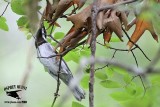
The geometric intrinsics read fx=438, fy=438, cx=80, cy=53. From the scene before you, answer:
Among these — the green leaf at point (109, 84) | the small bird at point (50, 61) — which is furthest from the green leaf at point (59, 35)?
the green leaf at point (109, 84)

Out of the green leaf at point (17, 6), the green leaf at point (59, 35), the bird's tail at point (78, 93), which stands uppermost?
the green leaf at point (17, 6)

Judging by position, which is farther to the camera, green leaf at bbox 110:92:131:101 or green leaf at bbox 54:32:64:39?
green leaf at bbox 54:32:64:39

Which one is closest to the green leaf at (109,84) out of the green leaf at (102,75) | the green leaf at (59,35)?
the green leaf at (102,75)

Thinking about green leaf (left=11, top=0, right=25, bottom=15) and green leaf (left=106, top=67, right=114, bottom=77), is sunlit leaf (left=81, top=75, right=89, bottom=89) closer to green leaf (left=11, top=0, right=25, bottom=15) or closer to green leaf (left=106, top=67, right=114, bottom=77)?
green leaf (left=106, top=67, right=114, bottom=77)

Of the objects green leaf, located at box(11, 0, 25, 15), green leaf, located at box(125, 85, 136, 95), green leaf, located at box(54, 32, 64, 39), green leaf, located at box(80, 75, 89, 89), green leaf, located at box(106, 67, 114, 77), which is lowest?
Answer: green leaf, located at box(125, 85, 136, 95)

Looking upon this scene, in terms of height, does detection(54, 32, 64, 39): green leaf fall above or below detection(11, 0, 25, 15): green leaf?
below

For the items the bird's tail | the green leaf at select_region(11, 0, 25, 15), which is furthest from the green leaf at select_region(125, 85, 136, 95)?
the green leaf at select_region(11, 0, 25, 15)

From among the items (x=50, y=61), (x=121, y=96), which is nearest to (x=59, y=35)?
(x=50, y=61)

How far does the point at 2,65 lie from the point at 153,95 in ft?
7.33

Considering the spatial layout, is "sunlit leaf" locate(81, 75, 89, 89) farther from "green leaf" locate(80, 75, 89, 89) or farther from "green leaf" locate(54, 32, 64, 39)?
"green leaf" locate(54, 32, 64, 39)

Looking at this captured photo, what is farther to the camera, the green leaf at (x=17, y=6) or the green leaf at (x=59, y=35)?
the green leaf at (x=59, y=35)

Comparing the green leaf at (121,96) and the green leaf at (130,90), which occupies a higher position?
the green leaf at (130,90)

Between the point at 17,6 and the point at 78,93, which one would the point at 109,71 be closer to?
the point at 78,93

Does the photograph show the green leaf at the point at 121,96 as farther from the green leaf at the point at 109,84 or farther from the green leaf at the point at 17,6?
the green leaf at the point at 17,6
